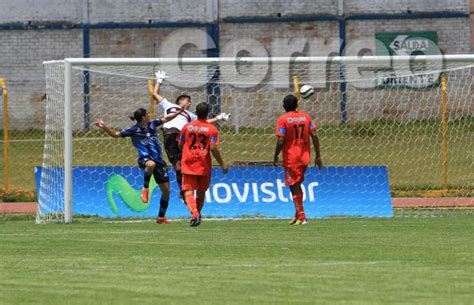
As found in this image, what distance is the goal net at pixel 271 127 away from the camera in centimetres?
2069

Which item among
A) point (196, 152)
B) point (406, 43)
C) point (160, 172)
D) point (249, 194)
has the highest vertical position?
point (406, 43)

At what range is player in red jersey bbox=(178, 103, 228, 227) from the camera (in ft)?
57.5

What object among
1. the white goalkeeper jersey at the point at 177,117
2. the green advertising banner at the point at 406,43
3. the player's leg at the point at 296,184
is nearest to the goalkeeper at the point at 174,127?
the white goalkeeper jersey at the point at 177,117

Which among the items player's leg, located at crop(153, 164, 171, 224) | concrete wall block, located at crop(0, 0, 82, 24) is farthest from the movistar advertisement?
concrete wall block, located at crop(0, 0, 82, 24)

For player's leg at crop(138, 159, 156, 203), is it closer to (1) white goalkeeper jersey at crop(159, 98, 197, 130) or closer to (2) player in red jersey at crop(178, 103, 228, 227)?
(1) white goalkeeper jersey at crop(159, 98, 197, 130)

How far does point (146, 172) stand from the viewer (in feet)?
63.6

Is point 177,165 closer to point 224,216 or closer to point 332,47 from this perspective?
point 224,216

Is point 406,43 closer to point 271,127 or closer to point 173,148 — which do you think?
point 271,127

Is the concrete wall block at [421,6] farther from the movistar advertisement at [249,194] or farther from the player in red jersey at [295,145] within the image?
the player in red jersey at [295,145]

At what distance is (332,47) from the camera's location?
1585 inches

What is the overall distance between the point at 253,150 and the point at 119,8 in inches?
649

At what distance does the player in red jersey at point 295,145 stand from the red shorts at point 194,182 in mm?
1192

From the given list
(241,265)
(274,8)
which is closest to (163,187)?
(241,265)

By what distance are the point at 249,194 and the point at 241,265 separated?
387 inches
